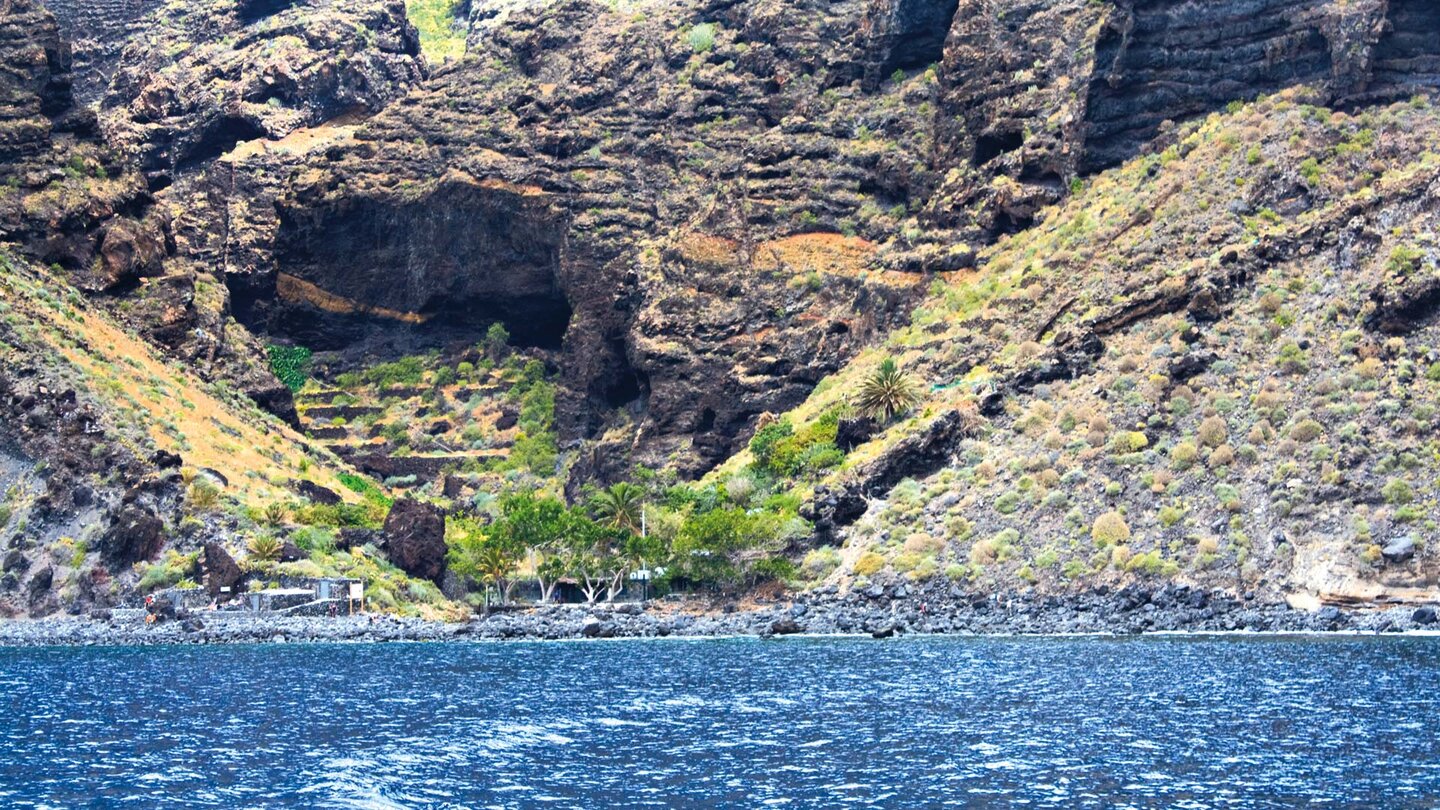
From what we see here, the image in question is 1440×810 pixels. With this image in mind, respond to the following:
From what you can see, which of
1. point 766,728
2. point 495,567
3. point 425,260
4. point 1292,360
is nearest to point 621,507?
point 495,567

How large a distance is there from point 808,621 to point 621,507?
22560 millimetres

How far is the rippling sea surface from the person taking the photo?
44.6 metres

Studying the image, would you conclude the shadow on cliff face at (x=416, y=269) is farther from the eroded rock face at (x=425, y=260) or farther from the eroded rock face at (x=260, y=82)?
the eroded rock face at (x=260, y=82)

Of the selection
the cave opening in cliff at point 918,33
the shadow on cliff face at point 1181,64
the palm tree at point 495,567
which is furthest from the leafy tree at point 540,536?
the cave opening in cliff at point 918,33

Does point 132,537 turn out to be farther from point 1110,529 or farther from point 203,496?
point 1110,529

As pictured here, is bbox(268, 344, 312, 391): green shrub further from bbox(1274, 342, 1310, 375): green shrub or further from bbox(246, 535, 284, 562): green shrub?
bbox(1274, 342, 1310, 375): green shrub

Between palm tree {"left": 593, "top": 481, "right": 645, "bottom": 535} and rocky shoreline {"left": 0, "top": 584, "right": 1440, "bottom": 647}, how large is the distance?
7.94 metres

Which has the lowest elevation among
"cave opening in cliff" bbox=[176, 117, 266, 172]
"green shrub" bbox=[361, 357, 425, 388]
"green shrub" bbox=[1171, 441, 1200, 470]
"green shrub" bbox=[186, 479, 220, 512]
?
"green shrub" bbox=[1171, 441, 1200, 470]

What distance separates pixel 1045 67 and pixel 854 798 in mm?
93152

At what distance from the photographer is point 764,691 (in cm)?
6638

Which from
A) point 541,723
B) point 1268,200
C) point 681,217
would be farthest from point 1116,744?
point 681,217

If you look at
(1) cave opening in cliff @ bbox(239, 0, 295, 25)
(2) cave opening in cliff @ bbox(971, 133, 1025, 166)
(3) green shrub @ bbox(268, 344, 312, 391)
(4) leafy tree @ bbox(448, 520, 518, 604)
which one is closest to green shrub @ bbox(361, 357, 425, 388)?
(3) green shrub @ bbox(268, 344, 312, 391)

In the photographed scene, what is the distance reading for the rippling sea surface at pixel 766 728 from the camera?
4459cm

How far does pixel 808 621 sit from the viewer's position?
94438mm
